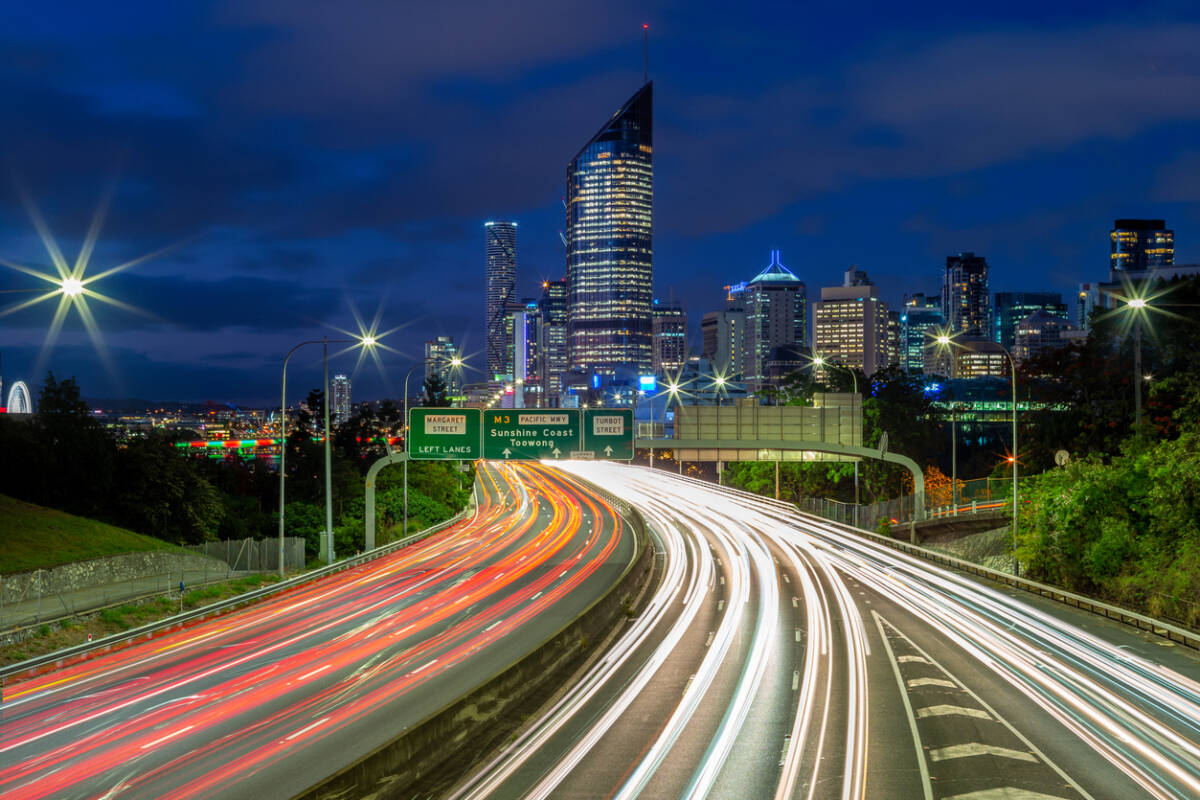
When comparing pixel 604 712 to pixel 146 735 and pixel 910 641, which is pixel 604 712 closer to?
pixel 146 735

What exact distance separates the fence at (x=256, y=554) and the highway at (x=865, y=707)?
17505mm

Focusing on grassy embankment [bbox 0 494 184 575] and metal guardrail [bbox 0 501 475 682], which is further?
grassy embankment [bbox 0 494 184 575]

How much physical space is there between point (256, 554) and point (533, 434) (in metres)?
13.8

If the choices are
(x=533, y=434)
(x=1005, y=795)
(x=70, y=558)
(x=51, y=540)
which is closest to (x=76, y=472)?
(x=51, y=540)

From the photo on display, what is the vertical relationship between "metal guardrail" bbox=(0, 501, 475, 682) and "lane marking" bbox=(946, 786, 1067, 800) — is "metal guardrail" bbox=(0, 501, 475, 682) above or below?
below

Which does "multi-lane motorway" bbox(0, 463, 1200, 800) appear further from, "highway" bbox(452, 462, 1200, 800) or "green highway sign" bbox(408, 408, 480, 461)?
"green highway sign" bbox(408, 408, 480, 461)

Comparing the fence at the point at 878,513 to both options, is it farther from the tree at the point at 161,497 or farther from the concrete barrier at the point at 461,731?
Result: the tree at the point at 161,497

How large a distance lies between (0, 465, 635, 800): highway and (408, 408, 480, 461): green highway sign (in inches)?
227

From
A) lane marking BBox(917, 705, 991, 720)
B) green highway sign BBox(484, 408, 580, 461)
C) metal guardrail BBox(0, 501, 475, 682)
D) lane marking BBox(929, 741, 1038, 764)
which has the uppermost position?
green highway sign BBox(484, 408, 580, 461)

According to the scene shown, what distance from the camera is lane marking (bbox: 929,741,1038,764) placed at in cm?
1603

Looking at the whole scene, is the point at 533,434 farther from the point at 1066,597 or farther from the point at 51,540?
the point at 1066,597

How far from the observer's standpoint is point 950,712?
62.7ft

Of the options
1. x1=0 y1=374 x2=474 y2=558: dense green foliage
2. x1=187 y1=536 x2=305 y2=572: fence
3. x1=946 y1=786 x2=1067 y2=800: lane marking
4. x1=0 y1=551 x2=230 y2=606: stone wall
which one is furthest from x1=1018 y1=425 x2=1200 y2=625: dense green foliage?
x1=0 y1=374 x2=474 y2=558: dense green foliage

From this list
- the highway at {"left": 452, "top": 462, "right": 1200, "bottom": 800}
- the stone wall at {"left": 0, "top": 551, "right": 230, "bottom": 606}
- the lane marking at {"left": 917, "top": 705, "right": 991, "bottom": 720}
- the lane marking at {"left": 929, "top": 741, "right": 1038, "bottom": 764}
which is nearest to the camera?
the highway at {"left": 452, "top": 462, "right": 1200, "bottom": 800}
